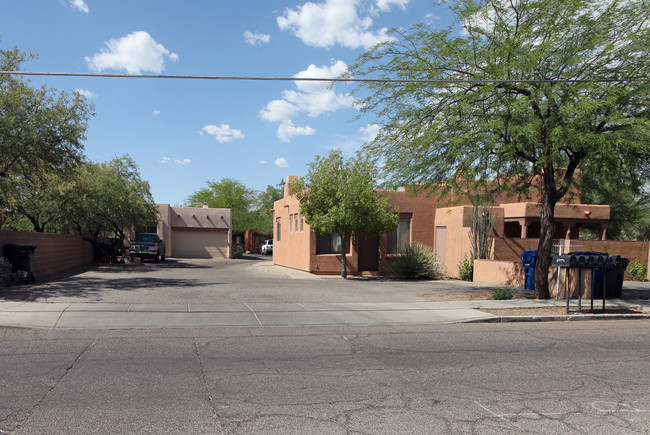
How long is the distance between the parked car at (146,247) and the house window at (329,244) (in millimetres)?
13685

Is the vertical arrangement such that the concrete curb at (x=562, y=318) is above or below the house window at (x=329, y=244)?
below

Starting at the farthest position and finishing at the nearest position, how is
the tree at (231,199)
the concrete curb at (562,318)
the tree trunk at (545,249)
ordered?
the tree at (231,199) < the tree trunk at (545,249) < the concrete curb at (562,318)

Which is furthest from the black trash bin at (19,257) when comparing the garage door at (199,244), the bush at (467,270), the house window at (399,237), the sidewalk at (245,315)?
the garage door at (199,244)

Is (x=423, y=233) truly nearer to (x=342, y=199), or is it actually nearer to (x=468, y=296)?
(x=342, y=199)

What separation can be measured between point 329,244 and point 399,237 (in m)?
3.39

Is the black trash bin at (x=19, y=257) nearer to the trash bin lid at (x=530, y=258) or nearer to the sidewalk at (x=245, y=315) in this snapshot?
the sidewalk at (x=245, y=315)

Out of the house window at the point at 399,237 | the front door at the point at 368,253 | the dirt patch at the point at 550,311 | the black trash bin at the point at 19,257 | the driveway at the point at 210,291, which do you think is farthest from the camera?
the house window at the point at 399,237

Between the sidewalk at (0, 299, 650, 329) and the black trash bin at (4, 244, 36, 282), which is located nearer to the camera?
the sidewalk at (0, 299, 650, 329)

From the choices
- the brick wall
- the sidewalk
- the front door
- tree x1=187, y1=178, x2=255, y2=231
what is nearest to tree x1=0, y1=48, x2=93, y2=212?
the brick wall

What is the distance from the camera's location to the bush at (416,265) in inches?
915

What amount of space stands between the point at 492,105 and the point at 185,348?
10.3 metres

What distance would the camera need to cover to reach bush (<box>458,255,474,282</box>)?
2270 cm

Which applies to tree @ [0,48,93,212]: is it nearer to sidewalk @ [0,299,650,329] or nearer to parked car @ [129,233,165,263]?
sidewalk @ [0,299,650,329]

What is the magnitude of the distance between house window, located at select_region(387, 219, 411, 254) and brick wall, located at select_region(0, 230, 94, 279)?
48.6 feet
